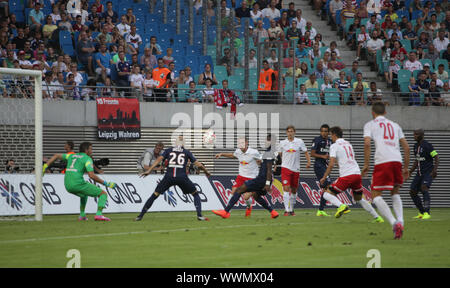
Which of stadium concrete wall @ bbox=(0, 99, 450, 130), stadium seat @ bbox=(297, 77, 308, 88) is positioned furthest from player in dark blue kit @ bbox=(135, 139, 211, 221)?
stadium seat @ bbox=(297, 77, 308, 88)

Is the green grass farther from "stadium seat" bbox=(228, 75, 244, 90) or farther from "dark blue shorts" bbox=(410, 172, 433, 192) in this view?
"stadium seat" bbox=(228, 75, 244, 90)

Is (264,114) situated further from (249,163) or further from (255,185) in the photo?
(255,185)

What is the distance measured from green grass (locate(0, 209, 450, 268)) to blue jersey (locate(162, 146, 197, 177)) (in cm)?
168

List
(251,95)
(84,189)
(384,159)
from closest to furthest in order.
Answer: (384,159) → (84,189) → (251,95)

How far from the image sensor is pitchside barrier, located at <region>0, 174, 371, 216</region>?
20.7m

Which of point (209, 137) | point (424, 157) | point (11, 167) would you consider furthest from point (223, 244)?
point (209, 137)

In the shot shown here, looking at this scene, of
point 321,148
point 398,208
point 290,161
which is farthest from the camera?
point 321,148

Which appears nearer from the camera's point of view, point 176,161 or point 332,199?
point 332,199

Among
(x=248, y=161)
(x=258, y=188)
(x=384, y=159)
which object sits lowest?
(x=258, y=188)

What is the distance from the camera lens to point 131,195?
Answer: 24.0 m

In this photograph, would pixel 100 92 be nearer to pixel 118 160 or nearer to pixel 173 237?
pixel 118 160

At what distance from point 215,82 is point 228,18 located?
3.22 meters

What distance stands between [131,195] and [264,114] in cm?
694

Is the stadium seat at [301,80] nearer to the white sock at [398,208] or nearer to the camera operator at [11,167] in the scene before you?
the camera operator at [11,167]
